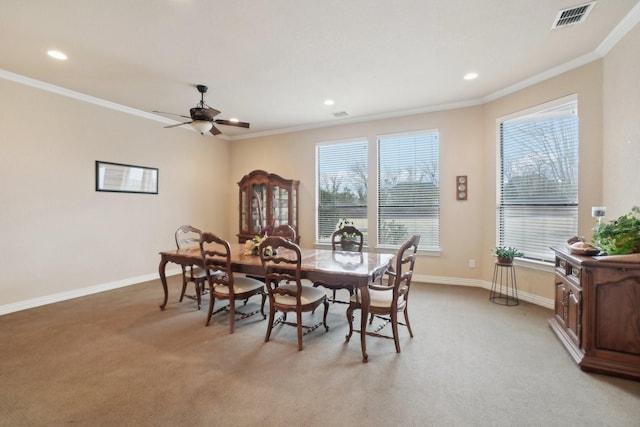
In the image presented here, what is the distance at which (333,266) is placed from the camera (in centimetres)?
280

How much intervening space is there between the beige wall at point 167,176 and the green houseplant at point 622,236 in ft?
1.99

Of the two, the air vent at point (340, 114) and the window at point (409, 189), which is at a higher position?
the air vent at point (340, 114)

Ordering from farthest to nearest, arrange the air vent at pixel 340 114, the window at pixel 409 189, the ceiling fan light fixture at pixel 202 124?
1. the air vent at pixel 340 114
2. the window at pixel 409 189
3. the ceiling fan light fixture at pixel 202 124

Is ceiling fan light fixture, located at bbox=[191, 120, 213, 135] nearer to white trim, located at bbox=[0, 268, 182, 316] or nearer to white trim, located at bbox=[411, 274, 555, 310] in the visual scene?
white trim, located at bbox=[0, 268, 182, 316]

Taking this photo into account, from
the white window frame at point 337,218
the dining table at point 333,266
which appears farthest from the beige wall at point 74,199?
the white window frame at point 337,218

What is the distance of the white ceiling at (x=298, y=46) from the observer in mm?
2428

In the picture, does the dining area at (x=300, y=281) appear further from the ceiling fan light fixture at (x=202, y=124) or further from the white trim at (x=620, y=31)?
the white trim at (x=620, y=31)

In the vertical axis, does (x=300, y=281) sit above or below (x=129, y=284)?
above

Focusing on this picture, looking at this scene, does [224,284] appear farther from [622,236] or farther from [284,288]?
[622,236]

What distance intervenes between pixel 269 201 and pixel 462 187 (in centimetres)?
345

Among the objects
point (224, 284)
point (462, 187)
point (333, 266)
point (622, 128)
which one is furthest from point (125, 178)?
point (622, 128)

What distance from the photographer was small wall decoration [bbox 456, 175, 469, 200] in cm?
466

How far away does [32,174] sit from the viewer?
381 centimetres

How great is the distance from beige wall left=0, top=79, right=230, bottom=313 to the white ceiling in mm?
470
